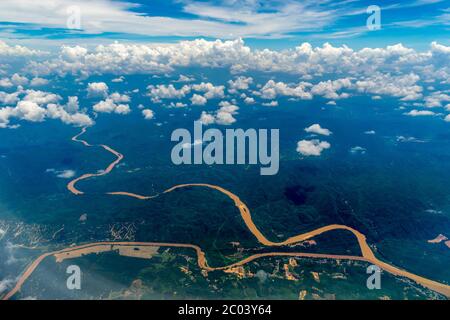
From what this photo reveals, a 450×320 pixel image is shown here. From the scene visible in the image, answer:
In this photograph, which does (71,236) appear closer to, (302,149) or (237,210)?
(237,210)

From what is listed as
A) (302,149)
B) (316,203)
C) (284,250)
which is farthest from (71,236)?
(302,149)

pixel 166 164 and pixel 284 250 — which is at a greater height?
pixel 166 164

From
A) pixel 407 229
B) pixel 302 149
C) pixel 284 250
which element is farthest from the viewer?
pixel 302 149

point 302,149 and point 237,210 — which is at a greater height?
point 302,149

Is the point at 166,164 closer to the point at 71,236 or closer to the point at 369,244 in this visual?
the point at 71,236

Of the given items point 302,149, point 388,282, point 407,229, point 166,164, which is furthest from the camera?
point 302,149
